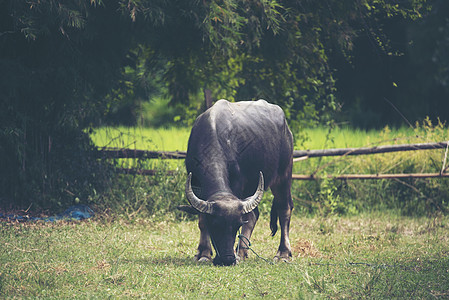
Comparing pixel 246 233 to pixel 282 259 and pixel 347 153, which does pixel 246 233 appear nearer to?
pixel 282 259

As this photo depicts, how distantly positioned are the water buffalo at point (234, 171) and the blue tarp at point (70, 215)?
2652mm

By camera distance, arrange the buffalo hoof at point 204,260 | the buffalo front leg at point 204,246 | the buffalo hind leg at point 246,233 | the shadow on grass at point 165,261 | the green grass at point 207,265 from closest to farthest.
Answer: the green grass at point 207,265 < the shadow on grass at point 165,261 < the buffalo hoof at point 204,260 < the buffalo front leg at point 204,246 < the buffalo hind leg at point 246,233

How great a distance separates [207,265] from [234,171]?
1018 millimetres

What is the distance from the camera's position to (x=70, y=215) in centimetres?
856

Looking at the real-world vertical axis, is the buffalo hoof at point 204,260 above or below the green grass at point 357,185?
above

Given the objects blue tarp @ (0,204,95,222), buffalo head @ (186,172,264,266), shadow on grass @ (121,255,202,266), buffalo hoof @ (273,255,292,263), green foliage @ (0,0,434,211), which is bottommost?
blue tarp @ (0,204,95,222)

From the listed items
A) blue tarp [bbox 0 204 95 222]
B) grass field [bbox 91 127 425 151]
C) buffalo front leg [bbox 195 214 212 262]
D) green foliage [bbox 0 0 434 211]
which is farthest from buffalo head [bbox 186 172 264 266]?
grass field [bbox 91 127 425 151]

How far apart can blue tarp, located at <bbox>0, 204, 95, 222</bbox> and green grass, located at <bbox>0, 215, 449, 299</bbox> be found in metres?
0.28

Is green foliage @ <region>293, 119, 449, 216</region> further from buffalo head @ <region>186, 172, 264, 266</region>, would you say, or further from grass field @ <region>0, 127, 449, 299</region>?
buffalo head @ <region>186, 172, 264, 266</region>

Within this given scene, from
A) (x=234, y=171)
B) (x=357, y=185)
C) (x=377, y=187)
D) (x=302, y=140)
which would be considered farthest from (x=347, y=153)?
(x=234, y=171)

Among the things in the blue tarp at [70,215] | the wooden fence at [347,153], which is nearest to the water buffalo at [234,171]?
the blue tarp at [70,215]

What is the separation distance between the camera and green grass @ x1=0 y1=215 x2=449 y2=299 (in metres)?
4.97

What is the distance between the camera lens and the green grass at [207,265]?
4.97 meters

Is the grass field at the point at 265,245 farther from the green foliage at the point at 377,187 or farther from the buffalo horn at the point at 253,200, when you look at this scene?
the buffalo horn at the point at 253,200
